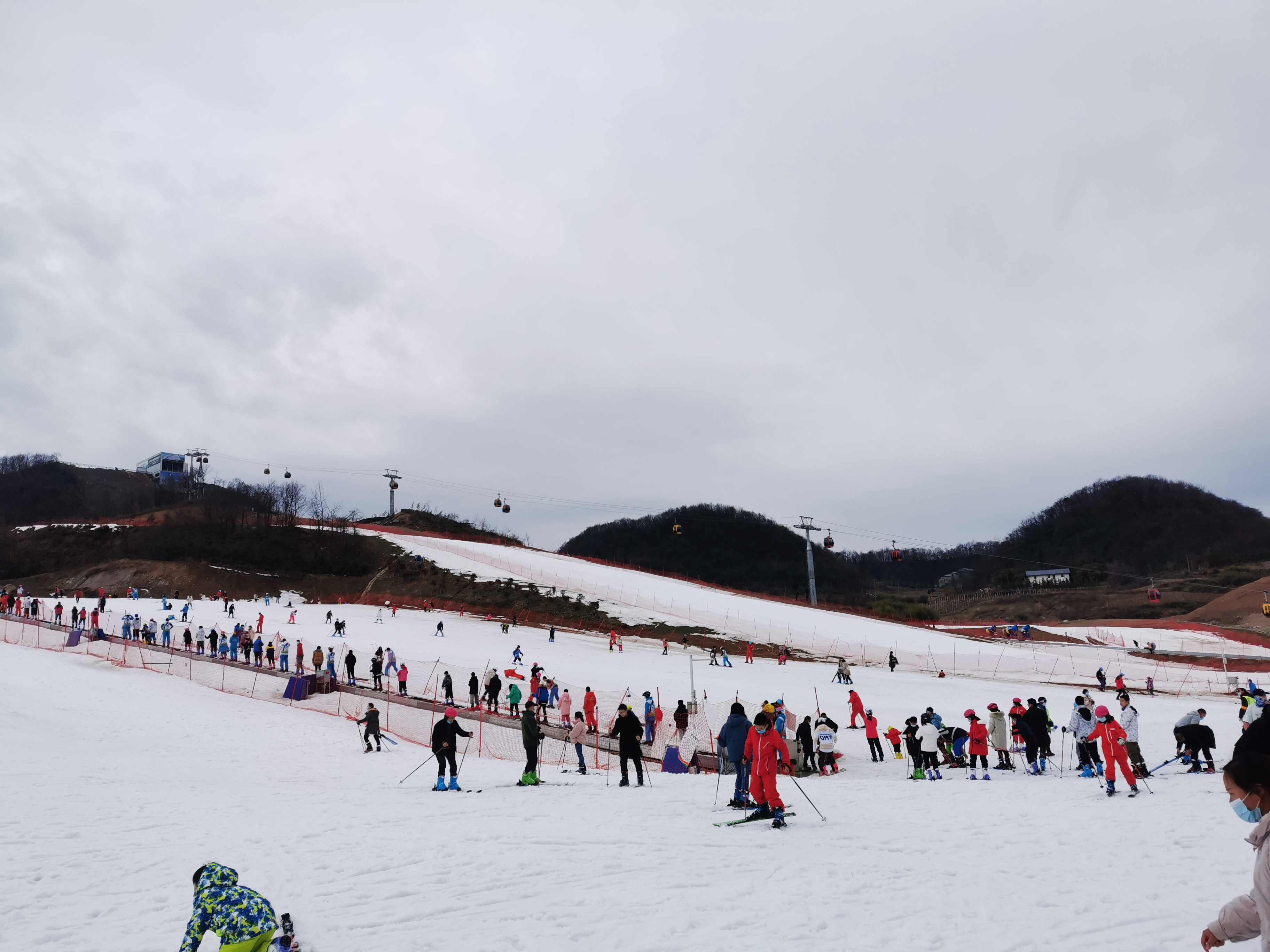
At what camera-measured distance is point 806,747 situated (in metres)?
16.8

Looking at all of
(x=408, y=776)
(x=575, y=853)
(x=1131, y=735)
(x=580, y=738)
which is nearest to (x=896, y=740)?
(x=1131, y=735)

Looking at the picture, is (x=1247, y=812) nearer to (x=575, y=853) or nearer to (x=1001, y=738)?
(x=575, y=853)

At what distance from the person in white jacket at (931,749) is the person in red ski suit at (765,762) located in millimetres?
6530

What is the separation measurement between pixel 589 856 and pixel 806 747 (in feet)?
30.3

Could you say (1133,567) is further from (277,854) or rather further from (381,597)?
(277,854)

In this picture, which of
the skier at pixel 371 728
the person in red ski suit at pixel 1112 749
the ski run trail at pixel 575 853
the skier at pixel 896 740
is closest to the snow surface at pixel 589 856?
the ski run trail at pixel 575 853

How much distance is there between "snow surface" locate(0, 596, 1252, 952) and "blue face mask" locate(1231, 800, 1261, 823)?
297 centimetres

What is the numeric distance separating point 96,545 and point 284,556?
20.5m

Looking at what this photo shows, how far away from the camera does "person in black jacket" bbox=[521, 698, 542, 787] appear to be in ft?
47.7

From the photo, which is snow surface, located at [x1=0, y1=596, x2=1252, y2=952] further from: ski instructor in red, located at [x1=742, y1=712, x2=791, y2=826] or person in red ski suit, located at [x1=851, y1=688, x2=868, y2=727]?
person in red ski suit, located at [x1=851, y1=688, x2=868, y2=727]

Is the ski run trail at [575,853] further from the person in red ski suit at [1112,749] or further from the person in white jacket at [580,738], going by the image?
the person in white jacket at [580,738]

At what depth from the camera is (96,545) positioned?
8038cm

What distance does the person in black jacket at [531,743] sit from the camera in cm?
1454

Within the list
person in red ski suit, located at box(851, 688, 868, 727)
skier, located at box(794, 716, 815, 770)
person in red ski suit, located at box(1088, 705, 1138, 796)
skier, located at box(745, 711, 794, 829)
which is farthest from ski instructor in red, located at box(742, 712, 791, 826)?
person in red ski suit, located at box(851, 688, 868, 727)
